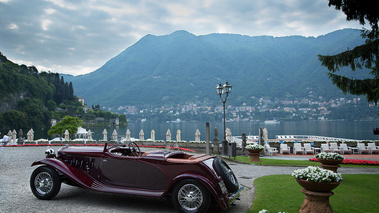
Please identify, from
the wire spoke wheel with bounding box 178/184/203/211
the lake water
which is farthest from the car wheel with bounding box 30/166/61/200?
the lake water

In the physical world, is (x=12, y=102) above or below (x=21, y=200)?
above

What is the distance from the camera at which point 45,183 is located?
7102 mm

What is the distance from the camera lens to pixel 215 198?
5699 mm

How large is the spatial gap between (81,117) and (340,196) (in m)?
152

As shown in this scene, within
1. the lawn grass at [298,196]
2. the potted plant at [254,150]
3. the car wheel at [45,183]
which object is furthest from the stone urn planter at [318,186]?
the potted plant at [254,150]

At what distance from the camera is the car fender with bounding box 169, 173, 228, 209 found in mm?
5708

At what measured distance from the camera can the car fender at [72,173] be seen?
6798 mm

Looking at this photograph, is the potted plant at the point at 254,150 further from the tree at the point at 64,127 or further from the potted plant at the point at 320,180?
the tree at the point at 64,127

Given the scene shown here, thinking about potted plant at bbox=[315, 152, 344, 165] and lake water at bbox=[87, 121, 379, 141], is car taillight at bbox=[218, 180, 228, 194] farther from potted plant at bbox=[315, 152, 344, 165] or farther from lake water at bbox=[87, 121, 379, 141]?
lake water at bbox=[87, 121, 379, 141]

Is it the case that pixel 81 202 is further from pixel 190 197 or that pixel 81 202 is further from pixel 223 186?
pixel 223 186

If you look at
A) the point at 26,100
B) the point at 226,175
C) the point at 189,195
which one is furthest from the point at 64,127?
the point at 26,100

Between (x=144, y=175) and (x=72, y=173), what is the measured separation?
199 cm

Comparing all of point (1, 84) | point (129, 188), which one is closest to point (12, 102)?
point (1, 84)

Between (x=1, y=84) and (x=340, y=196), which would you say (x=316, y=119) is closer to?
(x=1, y=84)
